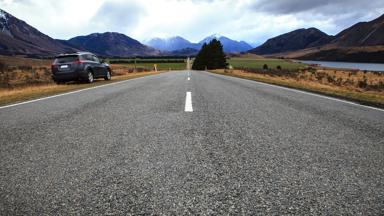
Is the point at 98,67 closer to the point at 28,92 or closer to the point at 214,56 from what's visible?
the point at 28,92

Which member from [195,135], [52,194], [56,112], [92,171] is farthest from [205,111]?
[52,194]

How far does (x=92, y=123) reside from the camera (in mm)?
5180

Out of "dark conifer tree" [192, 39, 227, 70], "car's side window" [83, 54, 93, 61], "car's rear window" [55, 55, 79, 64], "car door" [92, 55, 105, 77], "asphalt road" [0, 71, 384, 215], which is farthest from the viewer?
"dark conifer tree" [192, 39, 227, 70]

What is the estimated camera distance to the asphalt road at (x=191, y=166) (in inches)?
89.4

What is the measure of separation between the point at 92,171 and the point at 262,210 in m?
1.66

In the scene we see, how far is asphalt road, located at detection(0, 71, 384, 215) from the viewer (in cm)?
227

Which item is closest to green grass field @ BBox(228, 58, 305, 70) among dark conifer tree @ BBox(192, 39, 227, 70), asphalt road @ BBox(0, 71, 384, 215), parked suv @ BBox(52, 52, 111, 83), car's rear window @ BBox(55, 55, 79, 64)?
dark conifer tree @ BBox(192, 39, 227, 70)

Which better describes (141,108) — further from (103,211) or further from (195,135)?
(103,211)

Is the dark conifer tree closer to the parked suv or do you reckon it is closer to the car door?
the car door

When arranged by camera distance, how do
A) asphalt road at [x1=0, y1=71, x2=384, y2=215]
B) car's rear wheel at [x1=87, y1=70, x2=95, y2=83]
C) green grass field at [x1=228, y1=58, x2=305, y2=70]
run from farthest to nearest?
green grass field at [x1=228, y1=58, x2=305, y2=70] < car's rear wheel at [x1=87, y1=70, x2=95, y2=83] < asphalt road at [x1=0, y1=71, x2=384, y2=215]

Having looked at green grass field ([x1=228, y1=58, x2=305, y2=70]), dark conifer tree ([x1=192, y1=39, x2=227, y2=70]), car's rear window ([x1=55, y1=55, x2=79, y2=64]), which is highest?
car's rear window ([x1=55, y1=55, x2=79, y2=64])

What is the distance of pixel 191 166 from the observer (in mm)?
3033

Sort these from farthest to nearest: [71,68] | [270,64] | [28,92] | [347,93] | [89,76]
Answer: [270,64], [89,76], [71,68], [28,92], [347,93]

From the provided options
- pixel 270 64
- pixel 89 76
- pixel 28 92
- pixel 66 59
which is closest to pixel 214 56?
pixel 270 64
